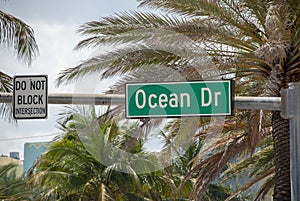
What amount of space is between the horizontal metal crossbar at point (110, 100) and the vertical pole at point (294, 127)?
201mm

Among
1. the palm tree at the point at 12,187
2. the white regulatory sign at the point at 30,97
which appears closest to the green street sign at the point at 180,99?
the white regulatory sign at the point at 30,97

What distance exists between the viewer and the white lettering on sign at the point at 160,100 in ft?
25.8

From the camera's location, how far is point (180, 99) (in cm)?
786

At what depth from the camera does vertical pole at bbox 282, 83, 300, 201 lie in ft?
24.4

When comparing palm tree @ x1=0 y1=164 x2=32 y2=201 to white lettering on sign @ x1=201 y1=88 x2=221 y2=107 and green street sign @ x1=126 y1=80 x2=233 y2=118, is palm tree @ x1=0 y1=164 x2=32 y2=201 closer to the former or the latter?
green street sign @ x1=126 y1=80 x2=233 y2=118

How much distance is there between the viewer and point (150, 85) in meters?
8.00

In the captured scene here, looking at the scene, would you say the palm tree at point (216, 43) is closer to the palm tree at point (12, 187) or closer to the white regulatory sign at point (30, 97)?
the white regulatory sign at point (30, 97)

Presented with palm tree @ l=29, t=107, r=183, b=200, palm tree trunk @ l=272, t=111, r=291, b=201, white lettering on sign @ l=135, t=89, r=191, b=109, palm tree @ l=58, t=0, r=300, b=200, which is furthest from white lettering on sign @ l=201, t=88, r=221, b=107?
palm tree @ l=29, t=107, r=183, b=200

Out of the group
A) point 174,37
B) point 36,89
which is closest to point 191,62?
point 174,37

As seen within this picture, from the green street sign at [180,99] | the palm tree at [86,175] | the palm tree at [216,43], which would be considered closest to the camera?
the green street sign at [180,99]

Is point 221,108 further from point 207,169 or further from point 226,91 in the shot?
point 207,169

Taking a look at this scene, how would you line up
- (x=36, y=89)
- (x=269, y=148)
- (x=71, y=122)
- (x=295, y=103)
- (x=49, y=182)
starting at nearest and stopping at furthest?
(x=295, y=103) → (x=36, y=89) → (x=269, y=148) → (x=49, y=182) → (x=71, y=122)

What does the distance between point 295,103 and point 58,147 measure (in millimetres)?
16997

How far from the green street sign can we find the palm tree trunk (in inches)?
278
